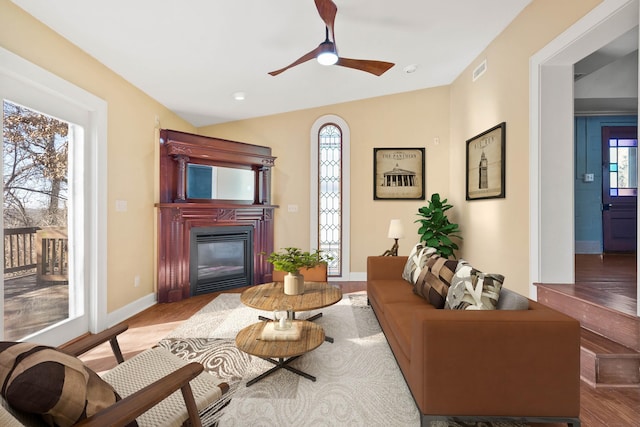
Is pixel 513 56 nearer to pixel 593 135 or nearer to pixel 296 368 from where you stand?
pixel 593 135

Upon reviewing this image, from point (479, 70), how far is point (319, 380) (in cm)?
399

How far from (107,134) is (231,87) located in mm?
1466

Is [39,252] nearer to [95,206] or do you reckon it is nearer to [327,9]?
[95,206]

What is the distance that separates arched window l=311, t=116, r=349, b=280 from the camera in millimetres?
4785

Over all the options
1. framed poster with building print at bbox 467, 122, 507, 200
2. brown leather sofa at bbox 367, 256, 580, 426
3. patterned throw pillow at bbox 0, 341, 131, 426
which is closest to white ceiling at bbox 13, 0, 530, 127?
framed poster with building print at bbox 467, 122, 507, 200

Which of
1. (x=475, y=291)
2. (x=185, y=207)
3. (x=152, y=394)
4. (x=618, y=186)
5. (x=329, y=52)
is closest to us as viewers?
(x=152, y=394)

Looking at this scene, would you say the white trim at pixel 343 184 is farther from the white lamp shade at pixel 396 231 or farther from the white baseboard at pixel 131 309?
the white baseboard at pixel 131 309

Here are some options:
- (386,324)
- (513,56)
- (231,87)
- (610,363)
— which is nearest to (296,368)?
(386,324)

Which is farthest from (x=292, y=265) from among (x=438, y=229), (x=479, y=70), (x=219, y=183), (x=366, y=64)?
(x=479, y=70)

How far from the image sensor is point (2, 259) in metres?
2.00

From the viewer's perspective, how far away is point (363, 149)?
481 cm

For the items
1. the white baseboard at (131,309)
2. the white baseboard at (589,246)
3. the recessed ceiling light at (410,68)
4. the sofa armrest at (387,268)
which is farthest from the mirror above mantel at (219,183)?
the white baseboard at (589,246)

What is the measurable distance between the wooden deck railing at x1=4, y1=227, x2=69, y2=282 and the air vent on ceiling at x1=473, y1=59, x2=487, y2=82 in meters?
4.81

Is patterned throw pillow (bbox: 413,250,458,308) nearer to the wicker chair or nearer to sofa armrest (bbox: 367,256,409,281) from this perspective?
sofa armrest (bbox: 367,256,409,281)
